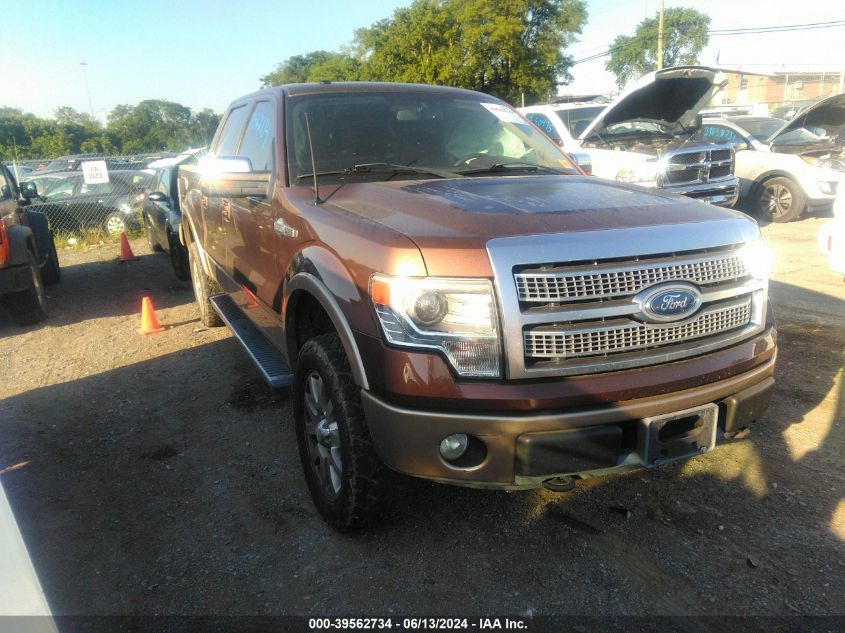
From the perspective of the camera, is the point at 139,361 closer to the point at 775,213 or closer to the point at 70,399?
the point at 70,399

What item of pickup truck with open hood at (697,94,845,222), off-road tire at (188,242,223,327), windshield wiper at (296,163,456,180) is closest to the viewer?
windshield wiper at (296,163,456,180)

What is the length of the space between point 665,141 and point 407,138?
7319mm

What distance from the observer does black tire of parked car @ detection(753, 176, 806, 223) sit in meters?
10.0

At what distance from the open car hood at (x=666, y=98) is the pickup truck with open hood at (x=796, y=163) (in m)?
0.62

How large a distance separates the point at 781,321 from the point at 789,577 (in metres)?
3.48

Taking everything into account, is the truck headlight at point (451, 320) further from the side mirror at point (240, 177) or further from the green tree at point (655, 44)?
the green tree at point (655, 44)

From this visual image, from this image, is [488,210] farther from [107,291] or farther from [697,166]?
[697,166]

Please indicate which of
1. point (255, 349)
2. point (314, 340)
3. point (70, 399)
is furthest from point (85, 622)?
point (70, 399)

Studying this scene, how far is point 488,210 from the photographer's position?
2.49 m

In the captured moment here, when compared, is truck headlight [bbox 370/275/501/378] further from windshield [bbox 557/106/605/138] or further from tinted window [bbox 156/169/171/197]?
windshield [bbox 557/106/605/138]

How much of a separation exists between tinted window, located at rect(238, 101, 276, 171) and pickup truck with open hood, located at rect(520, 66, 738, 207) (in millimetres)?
5403

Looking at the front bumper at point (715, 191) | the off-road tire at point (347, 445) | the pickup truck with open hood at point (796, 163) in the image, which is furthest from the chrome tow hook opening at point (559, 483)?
the pickup truck with open hood at point (796, 163)

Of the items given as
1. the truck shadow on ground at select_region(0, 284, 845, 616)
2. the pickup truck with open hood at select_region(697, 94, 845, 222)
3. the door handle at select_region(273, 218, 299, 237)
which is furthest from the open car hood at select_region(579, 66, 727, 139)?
the door handle at select_region(273, 218, 299, 237)

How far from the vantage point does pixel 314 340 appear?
9.04 ft
